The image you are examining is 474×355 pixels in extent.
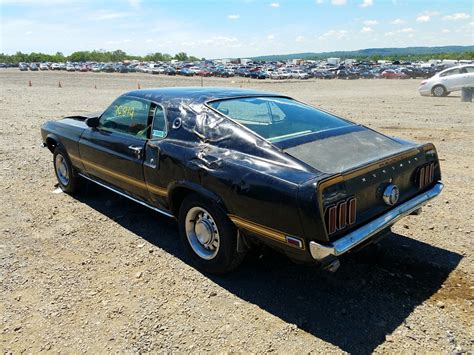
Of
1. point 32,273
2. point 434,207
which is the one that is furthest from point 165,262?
point 434,207

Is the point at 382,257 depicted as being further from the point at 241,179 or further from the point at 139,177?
the point at 139,177

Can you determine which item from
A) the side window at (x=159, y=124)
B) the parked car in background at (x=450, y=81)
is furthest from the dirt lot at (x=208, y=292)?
the parked car in background at (x=450, y=81)

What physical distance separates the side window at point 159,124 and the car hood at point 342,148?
1.37 meters

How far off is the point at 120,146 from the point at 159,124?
2.12 ft

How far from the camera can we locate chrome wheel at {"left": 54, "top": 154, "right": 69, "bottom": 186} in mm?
5969

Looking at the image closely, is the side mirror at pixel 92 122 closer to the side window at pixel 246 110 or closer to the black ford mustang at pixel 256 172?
the black ford mustang at pixel 256 172

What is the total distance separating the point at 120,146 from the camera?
453 centimetres

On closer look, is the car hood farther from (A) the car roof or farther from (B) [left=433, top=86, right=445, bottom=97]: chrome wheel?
(B) [left=433, top=86, right=445, bottom=97]: chrome wheel

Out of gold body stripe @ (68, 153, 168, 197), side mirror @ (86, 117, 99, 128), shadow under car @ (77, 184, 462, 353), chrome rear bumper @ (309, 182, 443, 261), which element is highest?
side mirror @ (86, 117, 99, 128)

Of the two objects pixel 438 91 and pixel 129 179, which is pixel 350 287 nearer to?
pixel 129 179

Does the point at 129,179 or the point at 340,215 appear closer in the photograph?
the point at 340,215

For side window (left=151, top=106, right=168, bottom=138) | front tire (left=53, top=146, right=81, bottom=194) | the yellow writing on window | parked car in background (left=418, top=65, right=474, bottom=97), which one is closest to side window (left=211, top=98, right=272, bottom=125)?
side window (left=151, top=106, right=168, bottom=138)

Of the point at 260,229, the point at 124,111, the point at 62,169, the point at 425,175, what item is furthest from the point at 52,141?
the point at 425,175

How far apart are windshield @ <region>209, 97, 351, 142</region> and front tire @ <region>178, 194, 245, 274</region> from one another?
818 millimetres
